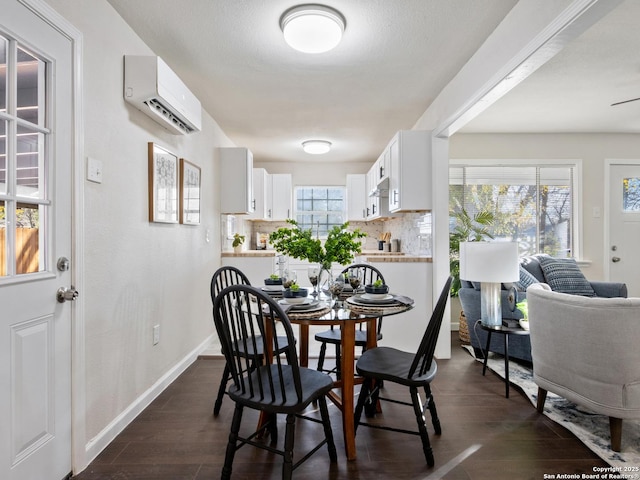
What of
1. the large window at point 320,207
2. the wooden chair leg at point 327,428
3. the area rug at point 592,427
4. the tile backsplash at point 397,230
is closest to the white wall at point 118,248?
the wooden chair leg at point 327,428

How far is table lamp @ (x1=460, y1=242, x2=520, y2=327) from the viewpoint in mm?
2736

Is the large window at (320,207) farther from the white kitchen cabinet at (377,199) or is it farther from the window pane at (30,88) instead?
the window pane at (30,88)

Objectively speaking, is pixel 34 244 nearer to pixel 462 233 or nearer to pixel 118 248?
pixel 118 248

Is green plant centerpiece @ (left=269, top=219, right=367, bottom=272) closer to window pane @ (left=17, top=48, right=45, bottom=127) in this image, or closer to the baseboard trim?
window pane @ (left=17, top=48, right=45, bottom=127)

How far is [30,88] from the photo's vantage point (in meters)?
1.55

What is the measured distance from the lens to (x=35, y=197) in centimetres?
158

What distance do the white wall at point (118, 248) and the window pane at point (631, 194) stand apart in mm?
5246

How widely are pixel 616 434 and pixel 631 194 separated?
158 inches

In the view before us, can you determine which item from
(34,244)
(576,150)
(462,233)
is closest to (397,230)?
(462,233)

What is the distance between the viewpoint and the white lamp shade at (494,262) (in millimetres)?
2734

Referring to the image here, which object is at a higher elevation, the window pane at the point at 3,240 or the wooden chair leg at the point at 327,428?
the window pane at the point at 3,240

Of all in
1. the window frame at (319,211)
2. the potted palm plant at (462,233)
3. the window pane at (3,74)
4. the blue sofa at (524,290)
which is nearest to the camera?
the window pane at (3,74)

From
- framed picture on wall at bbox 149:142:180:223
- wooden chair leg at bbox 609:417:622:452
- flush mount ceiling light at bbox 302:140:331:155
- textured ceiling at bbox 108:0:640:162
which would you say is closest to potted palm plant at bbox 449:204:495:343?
textured ceiling at bbox 108:0:640:162

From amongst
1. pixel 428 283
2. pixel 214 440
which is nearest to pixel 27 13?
pixel 214 440
